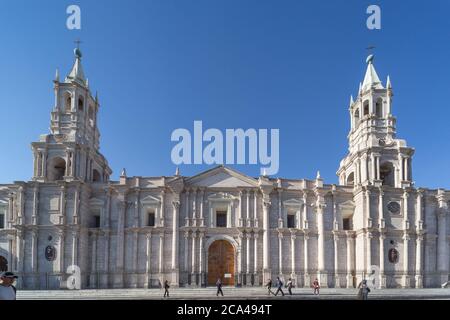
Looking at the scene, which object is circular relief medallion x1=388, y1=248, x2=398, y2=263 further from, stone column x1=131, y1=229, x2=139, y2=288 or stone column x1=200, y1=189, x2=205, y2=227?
stone column x1=131, y1=229, x2=139, y2=288

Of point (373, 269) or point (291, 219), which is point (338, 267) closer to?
point (373, 269)

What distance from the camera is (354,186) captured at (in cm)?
4559

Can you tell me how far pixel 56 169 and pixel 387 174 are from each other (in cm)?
3724

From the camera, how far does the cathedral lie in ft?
137

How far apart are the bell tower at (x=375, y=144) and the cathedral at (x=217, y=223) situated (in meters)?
0.16

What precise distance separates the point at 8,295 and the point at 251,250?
1520 inches

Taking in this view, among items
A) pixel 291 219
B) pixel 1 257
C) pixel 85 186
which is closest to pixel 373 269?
pixel 291 219

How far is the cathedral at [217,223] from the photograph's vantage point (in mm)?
41656

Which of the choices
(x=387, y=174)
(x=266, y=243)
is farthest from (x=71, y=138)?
(x=387, y=174)

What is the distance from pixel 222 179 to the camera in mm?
44906

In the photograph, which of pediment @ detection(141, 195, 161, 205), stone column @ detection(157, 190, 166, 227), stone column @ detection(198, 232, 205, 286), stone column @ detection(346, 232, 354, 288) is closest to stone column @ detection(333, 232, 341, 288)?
stone column @ detection(346, 232, 354, 288)

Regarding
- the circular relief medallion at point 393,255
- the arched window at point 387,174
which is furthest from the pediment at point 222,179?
the circular relief medallion at point 393,255

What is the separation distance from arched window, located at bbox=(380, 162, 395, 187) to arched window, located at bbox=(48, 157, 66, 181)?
35439 millimetres

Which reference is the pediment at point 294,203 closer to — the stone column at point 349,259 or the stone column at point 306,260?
the stone column at point 306,260
